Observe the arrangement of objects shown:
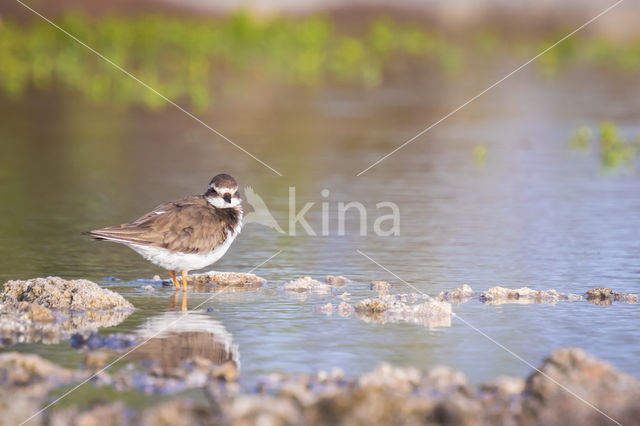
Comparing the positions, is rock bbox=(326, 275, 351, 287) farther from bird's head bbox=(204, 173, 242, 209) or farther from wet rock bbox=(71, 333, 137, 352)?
wet rock bbox=(71, 333, 137, 352)

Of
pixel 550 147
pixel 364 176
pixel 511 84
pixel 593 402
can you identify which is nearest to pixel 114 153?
pixel 364 176

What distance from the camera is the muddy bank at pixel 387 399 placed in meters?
6.78

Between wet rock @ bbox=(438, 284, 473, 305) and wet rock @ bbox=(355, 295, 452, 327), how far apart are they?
1.46ft

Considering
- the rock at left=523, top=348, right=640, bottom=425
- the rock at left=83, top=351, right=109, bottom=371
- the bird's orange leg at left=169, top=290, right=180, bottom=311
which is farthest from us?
the bird's orange leg at left=169, top=290, right=180, bottom=311

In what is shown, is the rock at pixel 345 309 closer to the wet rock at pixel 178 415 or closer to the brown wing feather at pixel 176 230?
the brown wing feather at pixel 176 230

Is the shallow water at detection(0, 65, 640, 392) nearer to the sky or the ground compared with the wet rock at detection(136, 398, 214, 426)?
nearer to the sky

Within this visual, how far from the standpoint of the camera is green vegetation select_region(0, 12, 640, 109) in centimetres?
3403

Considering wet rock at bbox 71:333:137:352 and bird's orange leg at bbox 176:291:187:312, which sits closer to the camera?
wet rock at bbox 71:333:137:352

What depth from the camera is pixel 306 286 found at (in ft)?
36.5

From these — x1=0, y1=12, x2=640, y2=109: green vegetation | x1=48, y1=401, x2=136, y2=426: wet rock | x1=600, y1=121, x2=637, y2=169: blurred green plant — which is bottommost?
x1=48, y1=401, x2=136, y2=426: wet rock

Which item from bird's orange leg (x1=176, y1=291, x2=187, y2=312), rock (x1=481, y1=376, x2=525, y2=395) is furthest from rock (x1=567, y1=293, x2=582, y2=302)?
bird's orange leg (x1=176, y1=291, x2=187, y2=312)

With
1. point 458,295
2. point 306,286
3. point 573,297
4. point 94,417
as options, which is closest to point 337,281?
point 306,286

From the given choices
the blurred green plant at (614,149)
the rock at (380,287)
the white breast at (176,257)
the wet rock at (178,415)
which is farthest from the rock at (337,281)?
the blurred green plant at (614,149)

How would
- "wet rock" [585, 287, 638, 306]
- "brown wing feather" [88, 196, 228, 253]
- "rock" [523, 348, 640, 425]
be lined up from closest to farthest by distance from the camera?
"rock" [523, 348, 640, 425]
"wet rock" [585, 287, 638, 306]
"brown wing feather" [88, 196, 228, 253]
